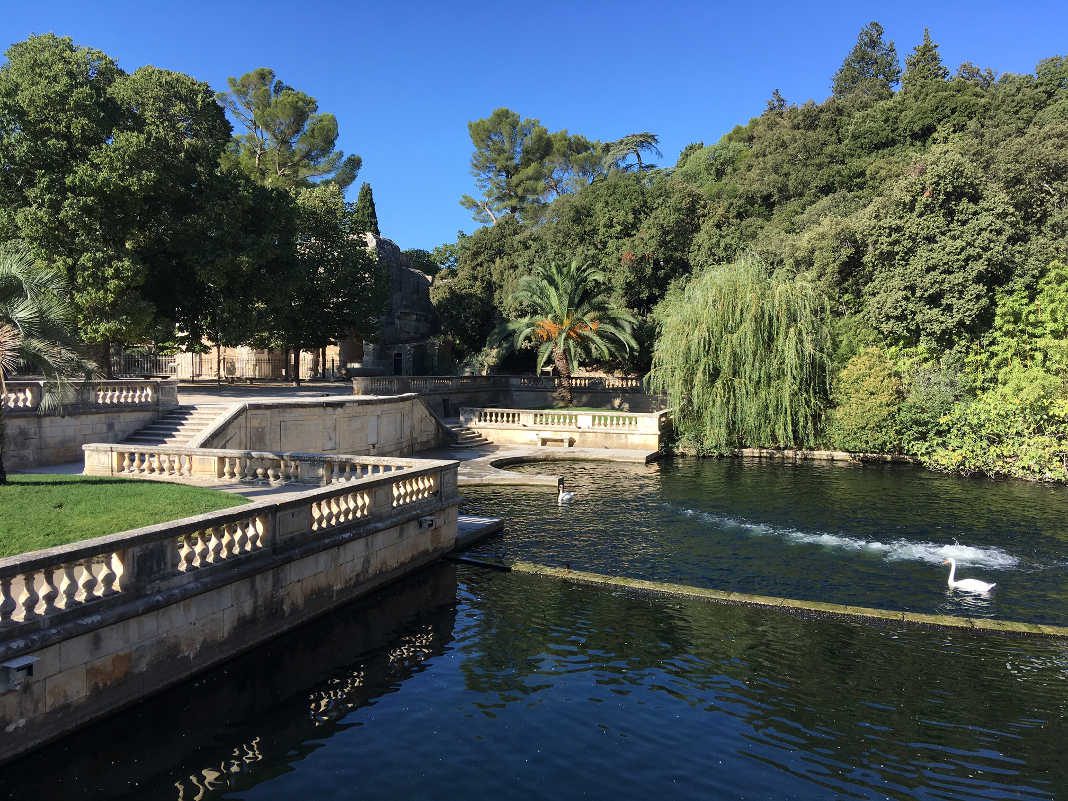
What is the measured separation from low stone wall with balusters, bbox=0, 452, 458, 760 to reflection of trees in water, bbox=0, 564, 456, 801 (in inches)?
10.3

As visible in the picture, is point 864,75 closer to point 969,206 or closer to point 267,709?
point 969,206

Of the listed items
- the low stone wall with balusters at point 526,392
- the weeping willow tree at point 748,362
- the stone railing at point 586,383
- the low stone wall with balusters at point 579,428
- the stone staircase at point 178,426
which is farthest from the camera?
the stone railing at point 586,383

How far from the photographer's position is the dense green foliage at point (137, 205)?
23953 mm

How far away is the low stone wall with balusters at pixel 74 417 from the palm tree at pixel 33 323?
20.6 ft

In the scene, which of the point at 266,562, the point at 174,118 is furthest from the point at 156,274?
the point at 266,562

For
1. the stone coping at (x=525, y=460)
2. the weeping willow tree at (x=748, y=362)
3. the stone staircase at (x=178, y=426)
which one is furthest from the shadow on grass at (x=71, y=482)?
the weeping willow tree at (x=748, y=362)

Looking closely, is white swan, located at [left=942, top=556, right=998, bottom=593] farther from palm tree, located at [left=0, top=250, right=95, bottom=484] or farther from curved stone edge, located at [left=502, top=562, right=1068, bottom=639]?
palm tree, located at [left=0, top=250, right=95, bottom=484]

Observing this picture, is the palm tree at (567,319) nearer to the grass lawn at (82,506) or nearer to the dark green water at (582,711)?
the dark green water at (582,711)

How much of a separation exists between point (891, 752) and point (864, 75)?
3736 inches

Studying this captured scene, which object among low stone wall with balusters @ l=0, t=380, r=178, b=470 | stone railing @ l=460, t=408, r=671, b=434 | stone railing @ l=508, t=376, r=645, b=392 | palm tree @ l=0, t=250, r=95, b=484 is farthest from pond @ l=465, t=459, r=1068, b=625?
stone railing @ l=508, t=376, r=645, b=392

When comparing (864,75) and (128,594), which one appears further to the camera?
(864,75)

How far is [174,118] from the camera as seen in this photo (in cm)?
2966

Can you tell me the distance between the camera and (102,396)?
21.1 m

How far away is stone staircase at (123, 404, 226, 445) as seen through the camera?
840 inches
